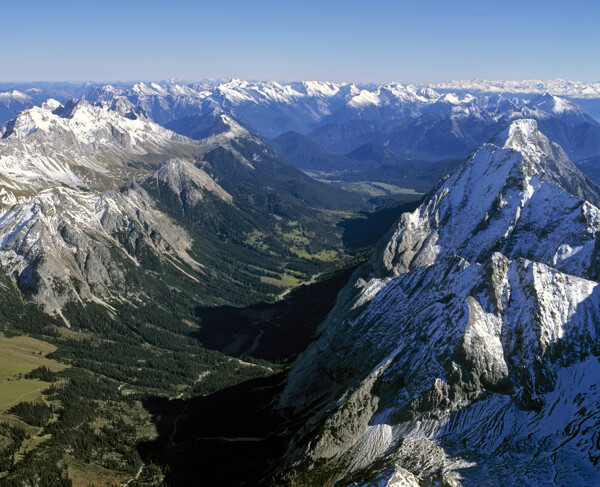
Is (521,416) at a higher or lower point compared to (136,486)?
higher

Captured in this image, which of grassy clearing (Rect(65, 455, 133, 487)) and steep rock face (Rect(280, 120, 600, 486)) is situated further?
grassy clearing (Rect(65, 455, 133, 487))

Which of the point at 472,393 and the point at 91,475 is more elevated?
the point at 472,393

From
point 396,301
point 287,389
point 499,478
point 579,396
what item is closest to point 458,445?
point 499,478

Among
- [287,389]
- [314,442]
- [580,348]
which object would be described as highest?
[580,348]

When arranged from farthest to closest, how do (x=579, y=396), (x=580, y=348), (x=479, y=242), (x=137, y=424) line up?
(x=479, y=242)
(x=137, y=424)
(x=580, y=348)
(x=579, y=396)

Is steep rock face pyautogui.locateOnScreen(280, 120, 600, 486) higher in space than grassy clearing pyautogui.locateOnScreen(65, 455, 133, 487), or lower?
higher

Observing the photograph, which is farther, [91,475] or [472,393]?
[91,475]

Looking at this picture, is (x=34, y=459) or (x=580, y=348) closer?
(x=580, y=348)

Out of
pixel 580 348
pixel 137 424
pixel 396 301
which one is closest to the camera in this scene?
pixel 580 348

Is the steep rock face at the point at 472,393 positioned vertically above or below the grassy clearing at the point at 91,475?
above

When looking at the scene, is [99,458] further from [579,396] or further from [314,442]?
[579,396]

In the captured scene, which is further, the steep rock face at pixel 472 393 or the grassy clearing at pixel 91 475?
the grassy clearing at pixel 91 475
